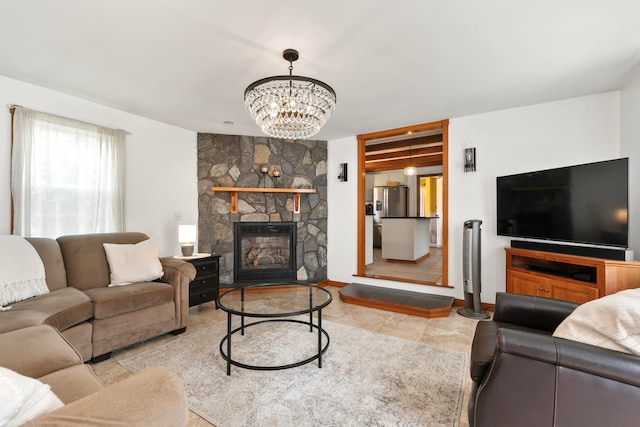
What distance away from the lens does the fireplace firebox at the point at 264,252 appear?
15.0 feet

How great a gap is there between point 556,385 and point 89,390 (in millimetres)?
Answer: 1805

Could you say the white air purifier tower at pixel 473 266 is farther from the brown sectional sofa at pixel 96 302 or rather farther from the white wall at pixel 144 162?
the white wall at pixel 144 162

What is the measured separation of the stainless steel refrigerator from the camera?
880cm

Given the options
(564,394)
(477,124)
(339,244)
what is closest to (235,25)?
(564,394)

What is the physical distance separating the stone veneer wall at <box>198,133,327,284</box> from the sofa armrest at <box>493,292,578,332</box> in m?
3.25

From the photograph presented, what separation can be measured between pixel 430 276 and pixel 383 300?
1550 mm

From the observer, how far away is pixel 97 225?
3264 mm

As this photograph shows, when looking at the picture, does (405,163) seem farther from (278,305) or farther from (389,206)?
(278,305)

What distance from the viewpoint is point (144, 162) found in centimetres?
376

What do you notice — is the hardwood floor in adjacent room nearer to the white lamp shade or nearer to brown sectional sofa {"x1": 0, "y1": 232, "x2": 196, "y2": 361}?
the white lamp shade

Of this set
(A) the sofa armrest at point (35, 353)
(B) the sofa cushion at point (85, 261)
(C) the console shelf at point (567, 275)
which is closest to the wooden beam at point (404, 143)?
(C) the console shelf at point (567, 275)

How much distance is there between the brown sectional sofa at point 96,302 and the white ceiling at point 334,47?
157cm

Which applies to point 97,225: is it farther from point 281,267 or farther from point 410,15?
point 410,15

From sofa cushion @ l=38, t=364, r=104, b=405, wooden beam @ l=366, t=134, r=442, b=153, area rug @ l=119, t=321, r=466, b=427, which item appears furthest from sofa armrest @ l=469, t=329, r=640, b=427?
wooden beam @ l=366, t=134, r=442, b=153
